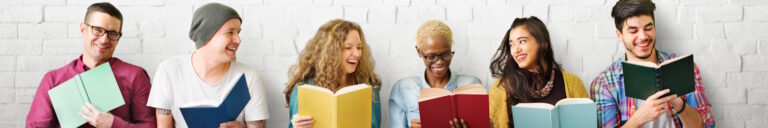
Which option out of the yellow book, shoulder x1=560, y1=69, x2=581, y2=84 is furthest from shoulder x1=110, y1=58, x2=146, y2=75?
shoulder x1=560, y1=69, x2=581, y2=84

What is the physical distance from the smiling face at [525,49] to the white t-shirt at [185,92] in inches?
50.5

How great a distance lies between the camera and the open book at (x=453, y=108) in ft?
9.28

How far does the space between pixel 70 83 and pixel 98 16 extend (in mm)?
351

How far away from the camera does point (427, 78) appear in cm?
330

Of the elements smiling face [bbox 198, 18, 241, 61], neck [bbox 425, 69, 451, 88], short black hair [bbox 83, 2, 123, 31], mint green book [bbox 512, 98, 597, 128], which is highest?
short black hair [bbox 83, 2, 123, 31]

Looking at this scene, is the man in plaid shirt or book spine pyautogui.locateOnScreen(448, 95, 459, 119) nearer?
book spine pyautogui.locateOnScreen(448, 95, 459, 119)

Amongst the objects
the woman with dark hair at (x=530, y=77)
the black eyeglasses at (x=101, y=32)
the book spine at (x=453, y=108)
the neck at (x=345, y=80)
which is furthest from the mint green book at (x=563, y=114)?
the black eyeglasses at (x=101, y=32)

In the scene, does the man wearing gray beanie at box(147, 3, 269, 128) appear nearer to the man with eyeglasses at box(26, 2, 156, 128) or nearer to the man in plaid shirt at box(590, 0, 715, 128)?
Result: the man with eyeglasses at box(26, 2, 156, 128)

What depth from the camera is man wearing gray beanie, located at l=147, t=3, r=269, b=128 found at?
309 centimetres

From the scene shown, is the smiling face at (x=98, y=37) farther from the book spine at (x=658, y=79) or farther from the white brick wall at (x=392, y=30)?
the book spine at (x=658, y=79)

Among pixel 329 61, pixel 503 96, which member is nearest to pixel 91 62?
pixel 329 61

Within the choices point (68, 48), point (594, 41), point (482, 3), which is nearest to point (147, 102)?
point (68, 48)

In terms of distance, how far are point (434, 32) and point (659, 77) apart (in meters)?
1.04

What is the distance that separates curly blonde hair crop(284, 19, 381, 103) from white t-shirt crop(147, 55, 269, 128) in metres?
0.23
